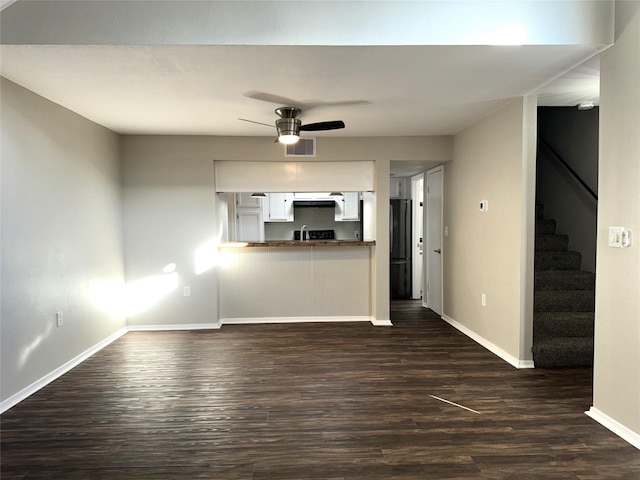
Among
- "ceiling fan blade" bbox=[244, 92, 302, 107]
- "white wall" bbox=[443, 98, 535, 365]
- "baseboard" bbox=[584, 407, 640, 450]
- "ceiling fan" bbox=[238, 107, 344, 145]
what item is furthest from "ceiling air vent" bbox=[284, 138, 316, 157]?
"baseboard" bbox=[584, 407, 640, 450]

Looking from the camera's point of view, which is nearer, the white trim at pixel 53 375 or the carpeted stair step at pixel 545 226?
the white trim at pixel 53 375

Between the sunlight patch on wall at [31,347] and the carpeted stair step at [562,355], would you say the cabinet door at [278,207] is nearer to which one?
the sunlight patch on wall at [31,347]

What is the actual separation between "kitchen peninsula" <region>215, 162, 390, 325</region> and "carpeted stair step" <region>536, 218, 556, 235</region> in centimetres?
203

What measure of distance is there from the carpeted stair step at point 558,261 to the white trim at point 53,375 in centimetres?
484

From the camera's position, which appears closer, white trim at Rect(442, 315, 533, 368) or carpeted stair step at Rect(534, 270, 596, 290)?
white trim at Rect(442, 315, 533, 368)

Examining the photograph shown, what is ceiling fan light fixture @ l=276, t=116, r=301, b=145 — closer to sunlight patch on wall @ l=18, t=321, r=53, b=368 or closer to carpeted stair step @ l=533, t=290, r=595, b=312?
sunlight patch on wall @ l=18, t=321, r=53, b=368

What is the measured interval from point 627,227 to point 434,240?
339 cm

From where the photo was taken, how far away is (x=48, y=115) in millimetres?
3344

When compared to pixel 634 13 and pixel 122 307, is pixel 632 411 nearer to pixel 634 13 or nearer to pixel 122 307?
pixel 634 13

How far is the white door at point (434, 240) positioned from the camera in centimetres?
553

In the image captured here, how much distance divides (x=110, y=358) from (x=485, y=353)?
365 centimetres

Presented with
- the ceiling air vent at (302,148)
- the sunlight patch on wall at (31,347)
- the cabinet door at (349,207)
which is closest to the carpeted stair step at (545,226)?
the ceiling air vent at (302,148)

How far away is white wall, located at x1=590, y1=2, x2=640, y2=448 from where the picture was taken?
2.30 meters

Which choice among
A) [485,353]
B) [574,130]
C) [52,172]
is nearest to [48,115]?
[52,172]
